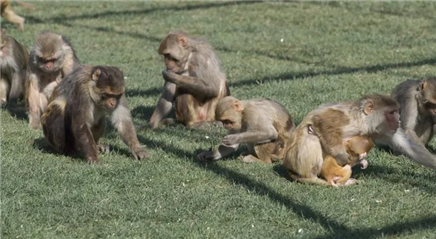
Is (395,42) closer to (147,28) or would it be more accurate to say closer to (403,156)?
(147,28)

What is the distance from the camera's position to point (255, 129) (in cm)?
840

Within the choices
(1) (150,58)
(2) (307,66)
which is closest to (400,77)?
(2) (307,66)

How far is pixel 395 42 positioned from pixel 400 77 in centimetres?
270

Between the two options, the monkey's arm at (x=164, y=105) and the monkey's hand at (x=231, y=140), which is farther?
the monkey's arm at (x=164, y=105)

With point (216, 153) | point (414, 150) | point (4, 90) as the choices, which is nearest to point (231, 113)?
point (216, 153)

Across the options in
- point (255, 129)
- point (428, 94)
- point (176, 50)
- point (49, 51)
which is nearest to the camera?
point (255, 129)

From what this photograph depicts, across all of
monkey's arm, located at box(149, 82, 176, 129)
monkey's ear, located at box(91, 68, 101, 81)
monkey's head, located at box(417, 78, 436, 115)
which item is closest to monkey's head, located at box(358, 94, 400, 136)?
monkey's head, located at box(417, 78, 436, 115)

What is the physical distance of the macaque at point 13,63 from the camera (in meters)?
11.2

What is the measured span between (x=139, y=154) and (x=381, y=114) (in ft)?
7.93

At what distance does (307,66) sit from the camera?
13.1m

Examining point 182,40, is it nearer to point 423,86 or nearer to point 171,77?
point 171,77

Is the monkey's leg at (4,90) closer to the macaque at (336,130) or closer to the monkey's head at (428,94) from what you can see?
the macaque at (336,130)

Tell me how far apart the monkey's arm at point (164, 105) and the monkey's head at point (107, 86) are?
1649 millimetres

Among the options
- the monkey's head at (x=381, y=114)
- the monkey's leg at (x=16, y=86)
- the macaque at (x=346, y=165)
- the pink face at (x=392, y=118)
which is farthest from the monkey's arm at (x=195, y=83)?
the pink face at (x=392, y=118)
